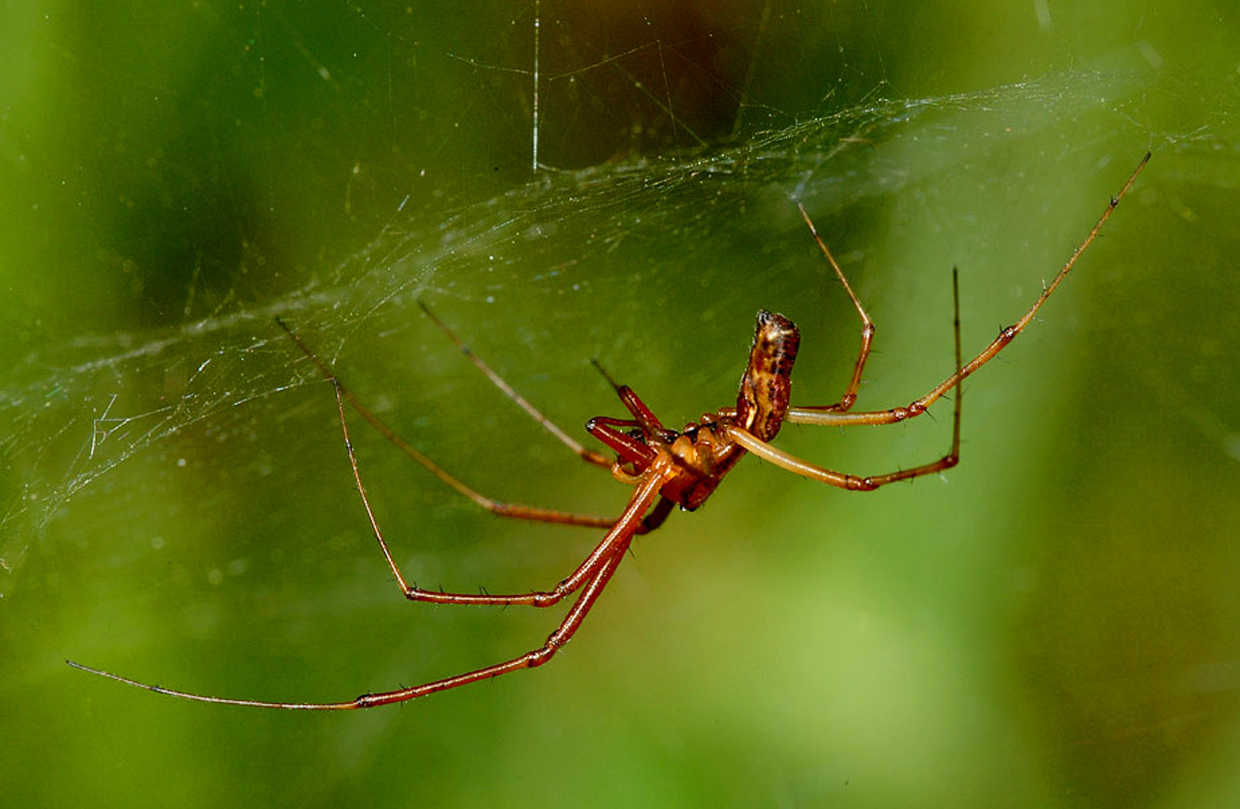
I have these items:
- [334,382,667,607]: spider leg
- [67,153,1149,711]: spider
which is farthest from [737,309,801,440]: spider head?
[334,382,667,607]: spider leg

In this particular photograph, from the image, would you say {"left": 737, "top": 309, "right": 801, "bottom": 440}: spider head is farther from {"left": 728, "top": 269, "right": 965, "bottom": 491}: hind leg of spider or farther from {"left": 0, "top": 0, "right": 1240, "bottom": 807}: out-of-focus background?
{"left": 0, "top": 0, "right": 1240, "bottom": 807}: out-of-focus background

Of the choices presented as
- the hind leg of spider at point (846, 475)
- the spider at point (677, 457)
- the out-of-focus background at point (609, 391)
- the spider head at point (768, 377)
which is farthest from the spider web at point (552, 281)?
the hind leg of spider at point (846, 475)

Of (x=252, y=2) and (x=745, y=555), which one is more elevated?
(x=252, y=2)

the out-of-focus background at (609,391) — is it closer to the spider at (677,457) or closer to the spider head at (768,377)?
the spider at (677,457)

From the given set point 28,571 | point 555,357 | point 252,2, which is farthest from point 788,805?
point 252,2

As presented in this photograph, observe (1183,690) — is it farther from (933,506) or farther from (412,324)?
(412,324)

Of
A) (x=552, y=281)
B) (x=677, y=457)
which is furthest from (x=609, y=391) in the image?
(x=677, y=457)

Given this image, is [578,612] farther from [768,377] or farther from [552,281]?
[552,281]
